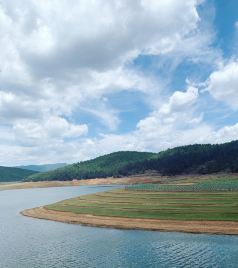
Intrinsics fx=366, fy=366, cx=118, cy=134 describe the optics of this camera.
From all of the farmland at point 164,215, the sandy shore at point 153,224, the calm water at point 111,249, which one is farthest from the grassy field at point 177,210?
the calm water at point 111,249

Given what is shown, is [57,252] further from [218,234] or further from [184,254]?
[218,234]

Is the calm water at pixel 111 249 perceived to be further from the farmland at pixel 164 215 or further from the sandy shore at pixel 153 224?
the farmland at pixel 164 215

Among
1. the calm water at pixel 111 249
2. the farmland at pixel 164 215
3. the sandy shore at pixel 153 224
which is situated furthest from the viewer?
the farmland at pixel 164 215

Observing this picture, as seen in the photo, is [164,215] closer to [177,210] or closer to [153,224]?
[177,210]

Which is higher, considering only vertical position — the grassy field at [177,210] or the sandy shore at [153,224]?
the grassy field at [177,210]

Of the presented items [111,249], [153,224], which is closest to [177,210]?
[153,224]

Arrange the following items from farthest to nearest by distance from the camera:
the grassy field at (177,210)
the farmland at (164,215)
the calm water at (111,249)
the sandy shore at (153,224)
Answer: the grassy field at (177,210), the farmland at (164,215), the sandy shore at (153,224), the calm water at (111,249)

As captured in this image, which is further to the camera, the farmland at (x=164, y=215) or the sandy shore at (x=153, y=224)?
the farmland at (x=164, y=215)
